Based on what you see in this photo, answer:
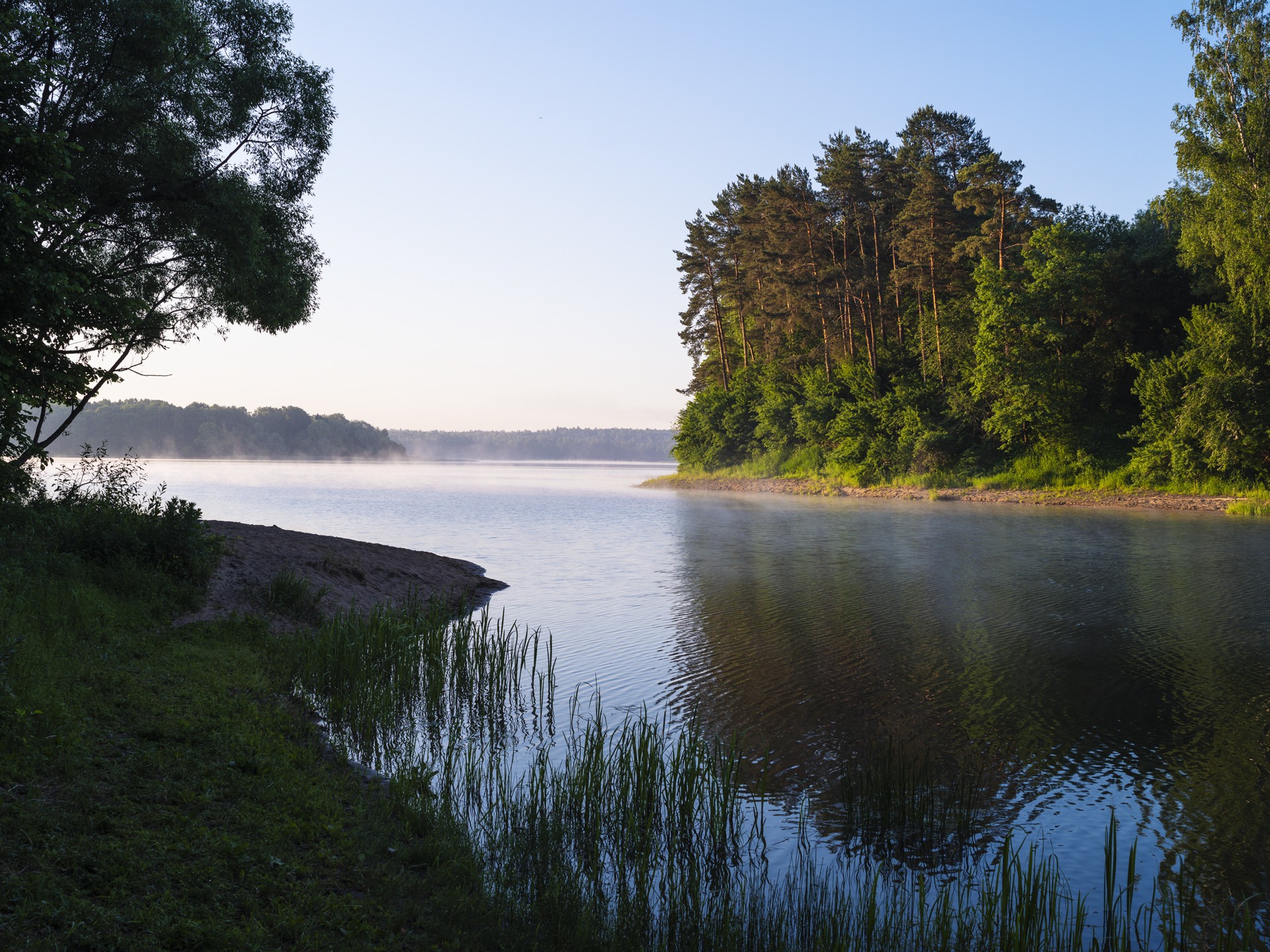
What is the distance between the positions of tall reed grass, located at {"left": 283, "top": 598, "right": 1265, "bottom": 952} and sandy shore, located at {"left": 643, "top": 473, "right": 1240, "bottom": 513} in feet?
125

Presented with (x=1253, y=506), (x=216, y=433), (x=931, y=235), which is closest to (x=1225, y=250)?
(x=1253, y=506)

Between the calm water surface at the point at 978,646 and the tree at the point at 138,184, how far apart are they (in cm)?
789

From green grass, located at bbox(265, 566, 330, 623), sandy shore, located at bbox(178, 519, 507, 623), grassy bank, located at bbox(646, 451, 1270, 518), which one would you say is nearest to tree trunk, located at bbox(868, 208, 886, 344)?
grassy bank, located at bbox(646, 451, 1270, 518)

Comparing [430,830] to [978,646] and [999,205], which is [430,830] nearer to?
[978,646]

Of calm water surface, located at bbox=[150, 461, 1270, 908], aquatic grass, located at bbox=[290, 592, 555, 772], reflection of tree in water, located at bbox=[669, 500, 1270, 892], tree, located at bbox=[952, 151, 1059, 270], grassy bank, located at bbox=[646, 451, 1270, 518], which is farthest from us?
Answer: tree, located at bbox=[952, 151, 1059, 270]

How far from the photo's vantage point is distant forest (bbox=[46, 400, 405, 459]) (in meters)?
159

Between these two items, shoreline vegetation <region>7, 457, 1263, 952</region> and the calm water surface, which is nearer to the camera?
shoreline vegetation <region>7, 457, 1263, 952</region>

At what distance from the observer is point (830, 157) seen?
63156 millimetres

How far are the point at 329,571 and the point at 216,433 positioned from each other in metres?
176

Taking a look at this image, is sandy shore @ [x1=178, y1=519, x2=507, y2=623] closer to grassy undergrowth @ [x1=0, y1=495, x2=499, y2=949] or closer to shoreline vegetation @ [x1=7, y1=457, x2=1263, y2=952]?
shoreline vegetation @ [x1=7, y1=457, x2=1263, y2=952]

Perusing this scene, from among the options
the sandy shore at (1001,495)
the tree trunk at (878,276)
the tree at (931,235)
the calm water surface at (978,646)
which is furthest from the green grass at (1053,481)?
the tree trunk at (878,276)

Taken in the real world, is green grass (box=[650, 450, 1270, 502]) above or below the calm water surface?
above

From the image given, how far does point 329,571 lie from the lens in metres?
16.5

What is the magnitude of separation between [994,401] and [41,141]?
48266 mm
